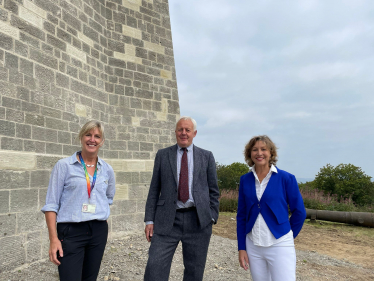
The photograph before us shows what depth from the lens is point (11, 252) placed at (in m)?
4.73

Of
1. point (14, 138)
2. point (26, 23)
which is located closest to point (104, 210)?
point (14, 138)

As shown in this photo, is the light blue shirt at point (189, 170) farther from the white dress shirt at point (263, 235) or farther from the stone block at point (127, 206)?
the stone block at point (127, 206)

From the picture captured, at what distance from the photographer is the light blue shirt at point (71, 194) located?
7.24ft

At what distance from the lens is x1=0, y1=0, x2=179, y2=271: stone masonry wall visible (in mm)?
4871

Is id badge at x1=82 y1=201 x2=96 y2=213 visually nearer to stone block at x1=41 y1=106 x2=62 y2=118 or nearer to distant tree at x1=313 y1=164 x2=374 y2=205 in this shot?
stone block at x1=41 y1=106 x2=62 y2=118

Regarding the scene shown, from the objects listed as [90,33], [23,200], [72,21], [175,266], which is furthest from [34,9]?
[175,266]

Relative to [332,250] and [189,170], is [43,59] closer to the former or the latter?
[189,170]

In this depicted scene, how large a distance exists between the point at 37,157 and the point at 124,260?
2.34 meters

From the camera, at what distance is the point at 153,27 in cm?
787

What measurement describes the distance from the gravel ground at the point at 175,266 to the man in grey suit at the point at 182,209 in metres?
2.24

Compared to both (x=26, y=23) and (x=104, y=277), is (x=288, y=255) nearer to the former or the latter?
(x=104, y=277)

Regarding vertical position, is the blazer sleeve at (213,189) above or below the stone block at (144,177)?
below

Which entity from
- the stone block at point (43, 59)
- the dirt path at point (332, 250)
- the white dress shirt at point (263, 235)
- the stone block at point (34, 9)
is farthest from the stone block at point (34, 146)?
the dirt path at point (332, 250)

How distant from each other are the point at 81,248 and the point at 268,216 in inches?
55.3
